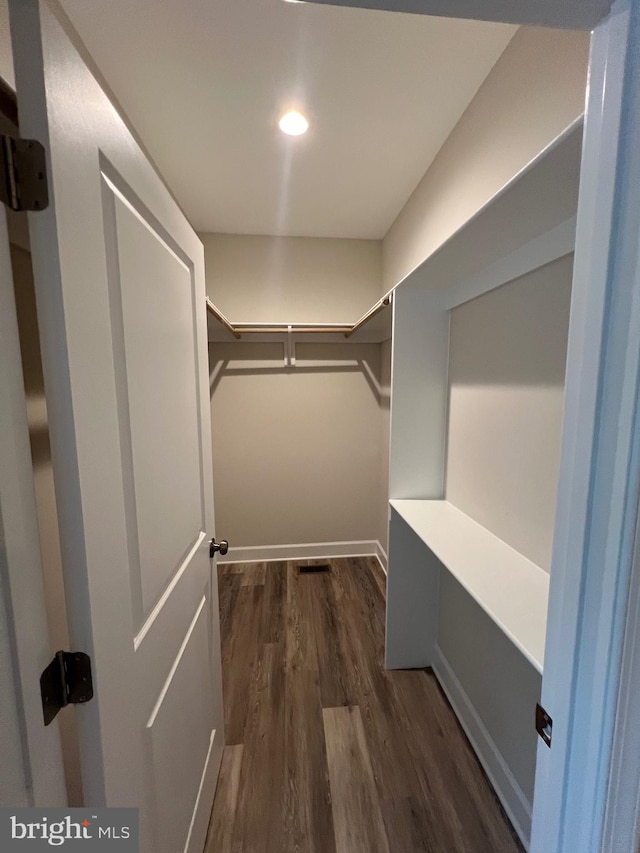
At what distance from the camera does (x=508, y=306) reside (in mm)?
1244

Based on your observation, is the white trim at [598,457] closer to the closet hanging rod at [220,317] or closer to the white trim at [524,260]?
the white trim at [524,260]

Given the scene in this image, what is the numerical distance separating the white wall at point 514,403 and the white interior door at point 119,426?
42.6 inches

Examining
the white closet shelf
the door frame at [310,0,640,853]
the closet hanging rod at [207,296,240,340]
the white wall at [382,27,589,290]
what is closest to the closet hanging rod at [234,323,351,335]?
the closet hanging rod at [207,296,240,340]

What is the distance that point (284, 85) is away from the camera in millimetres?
1388

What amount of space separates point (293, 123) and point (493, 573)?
2.04 meters

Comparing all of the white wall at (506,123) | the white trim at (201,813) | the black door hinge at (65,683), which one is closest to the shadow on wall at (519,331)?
the white wall at (506,123)

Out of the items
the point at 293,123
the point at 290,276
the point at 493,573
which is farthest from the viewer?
the point at 290,276

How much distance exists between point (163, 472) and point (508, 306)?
1.27 m

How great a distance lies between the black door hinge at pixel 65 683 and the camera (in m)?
0.53

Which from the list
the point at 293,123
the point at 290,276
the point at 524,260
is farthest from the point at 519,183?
the point at 290,276

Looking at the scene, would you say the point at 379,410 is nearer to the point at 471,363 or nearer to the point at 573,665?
the point at 471,363

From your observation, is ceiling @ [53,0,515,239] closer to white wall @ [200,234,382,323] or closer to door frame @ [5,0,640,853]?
white wall @ [200,234,382,323]

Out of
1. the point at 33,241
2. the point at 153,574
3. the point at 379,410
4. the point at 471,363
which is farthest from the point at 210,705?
the point at 379,410

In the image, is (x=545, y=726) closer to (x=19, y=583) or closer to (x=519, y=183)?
(x=19, y=583)
